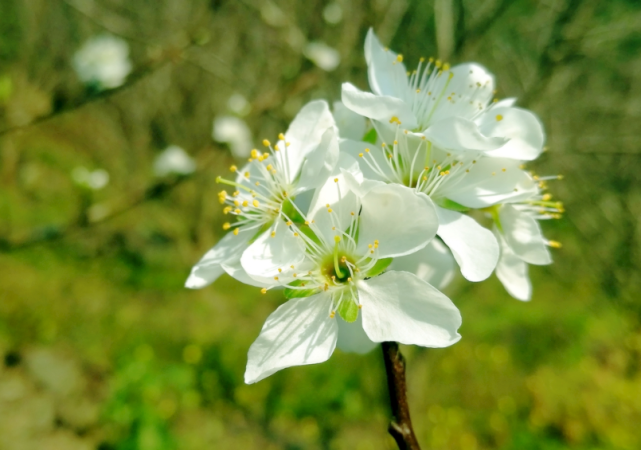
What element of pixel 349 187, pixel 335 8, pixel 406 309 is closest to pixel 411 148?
pixel 349 187

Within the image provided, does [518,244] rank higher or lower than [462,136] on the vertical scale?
lower

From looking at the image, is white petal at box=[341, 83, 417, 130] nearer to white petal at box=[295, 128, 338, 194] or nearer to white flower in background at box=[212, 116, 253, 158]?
white petal at box=[295, 128, 338, 194]

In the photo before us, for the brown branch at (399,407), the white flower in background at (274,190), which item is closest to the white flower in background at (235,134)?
the white flower in background at (274,190)

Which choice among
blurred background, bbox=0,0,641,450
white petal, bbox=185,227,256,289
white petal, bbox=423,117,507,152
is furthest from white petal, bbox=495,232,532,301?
blurred background, bbox=0,0,641,450

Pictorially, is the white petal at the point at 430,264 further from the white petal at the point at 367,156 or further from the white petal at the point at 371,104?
the white petal at the point at 371,104

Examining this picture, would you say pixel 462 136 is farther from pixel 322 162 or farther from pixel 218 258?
pixel 218 258

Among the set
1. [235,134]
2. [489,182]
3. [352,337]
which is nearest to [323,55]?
[235,134]
